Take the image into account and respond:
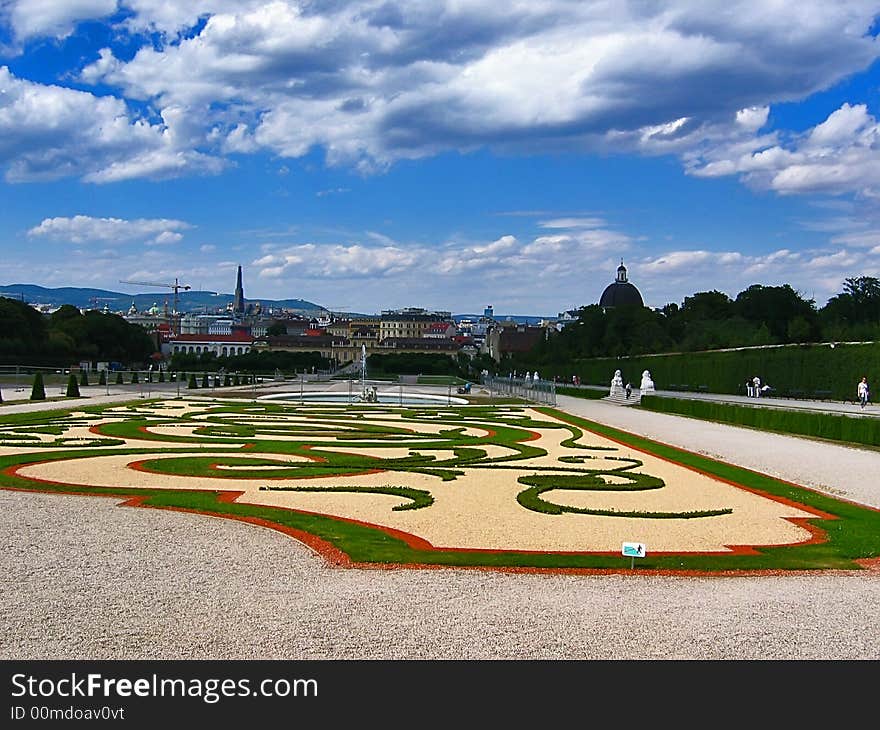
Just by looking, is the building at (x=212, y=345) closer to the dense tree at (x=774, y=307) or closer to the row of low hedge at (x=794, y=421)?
the dense tree at (x=774, y=307)

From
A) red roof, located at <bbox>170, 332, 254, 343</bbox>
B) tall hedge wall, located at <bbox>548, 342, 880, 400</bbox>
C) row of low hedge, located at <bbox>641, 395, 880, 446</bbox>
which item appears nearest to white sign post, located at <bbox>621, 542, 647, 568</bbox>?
row of low hedge, located at <bbox>641, 395, 880, 446</bbox>

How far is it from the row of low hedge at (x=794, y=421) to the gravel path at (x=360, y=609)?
1305 cm

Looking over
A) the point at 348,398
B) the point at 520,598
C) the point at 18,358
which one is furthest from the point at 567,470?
the point at 18,358

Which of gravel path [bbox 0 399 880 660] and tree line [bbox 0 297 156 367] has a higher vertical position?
tree line [bbox 0 297 156 367]

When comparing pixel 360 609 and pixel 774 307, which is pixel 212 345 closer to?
pixel 774 307

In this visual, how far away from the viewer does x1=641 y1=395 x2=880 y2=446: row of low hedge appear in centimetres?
1898

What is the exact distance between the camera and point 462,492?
1130cm

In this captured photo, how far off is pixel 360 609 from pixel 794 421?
18414 millimetres

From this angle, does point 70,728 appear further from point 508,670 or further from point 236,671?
point 508,670

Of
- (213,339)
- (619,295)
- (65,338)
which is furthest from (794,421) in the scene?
(213,339)

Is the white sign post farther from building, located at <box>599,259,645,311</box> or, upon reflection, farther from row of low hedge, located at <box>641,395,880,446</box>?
building, located at <box>599,259,645,311</box>

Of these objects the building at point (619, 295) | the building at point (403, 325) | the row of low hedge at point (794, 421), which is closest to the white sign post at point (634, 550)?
the row of low hedge at point (794, 421)

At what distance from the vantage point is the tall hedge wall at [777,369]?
35438mm

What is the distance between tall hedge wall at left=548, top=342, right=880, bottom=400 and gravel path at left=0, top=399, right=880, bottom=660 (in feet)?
99.6
